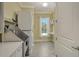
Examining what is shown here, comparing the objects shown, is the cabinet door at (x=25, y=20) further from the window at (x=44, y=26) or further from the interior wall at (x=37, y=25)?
the window at (x=44, y=26)

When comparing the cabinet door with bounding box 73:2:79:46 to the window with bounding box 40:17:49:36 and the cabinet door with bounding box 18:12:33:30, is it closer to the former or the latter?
the cabinet door with bounding box 18:12:33:30

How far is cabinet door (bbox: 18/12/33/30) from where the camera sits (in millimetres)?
7355

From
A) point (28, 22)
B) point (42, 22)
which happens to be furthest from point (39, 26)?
point (28, 22)

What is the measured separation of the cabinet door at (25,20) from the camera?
7355mm

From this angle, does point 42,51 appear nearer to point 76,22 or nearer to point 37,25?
point 37,25

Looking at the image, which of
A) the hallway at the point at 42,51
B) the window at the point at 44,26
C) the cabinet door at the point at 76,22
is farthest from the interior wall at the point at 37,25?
the cabinet door at the point at 76,22

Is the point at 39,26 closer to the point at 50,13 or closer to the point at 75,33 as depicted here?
the point at 50,13

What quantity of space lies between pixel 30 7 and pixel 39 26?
2875 mm

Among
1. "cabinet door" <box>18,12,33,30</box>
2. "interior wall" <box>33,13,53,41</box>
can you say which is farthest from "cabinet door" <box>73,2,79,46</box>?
"interior wall" <box>33,13,53,41</box>

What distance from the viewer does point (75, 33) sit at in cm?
228

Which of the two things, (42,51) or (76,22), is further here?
(42,51)

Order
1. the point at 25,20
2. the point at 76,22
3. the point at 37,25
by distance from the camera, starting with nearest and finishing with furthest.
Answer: the point at 76,22 → the point at 25,20 → the point at 37,25

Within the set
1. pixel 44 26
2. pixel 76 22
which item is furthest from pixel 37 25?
pixel 76 22

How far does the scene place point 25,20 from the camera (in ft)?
24.2
